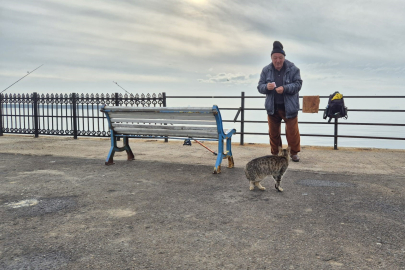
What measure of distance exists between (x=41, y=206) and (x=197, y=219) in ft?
5.91

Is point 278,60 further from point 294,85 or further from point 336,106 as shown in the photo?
point 336,106

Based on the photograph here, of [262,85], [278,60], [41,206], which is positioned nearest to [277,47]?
[278,60]

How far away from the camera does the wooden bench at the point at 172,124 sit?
525cm

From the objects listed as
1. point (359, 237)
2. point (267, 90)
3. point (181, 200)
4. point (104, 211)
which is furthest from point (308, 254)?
point (267, 90)

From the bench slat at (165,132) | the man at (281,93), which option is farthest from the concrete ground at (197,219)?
the man at (281,93)

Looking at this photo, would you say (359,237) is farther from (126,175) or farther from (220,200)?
(126,175)

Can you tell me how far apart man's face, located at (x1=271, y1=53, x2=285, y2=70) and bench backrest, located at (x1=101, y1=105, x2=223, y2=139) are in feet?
5.92

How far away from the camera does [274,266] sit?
225 cm

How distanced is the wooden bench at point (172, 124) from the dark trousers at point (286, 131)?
41.3 inches

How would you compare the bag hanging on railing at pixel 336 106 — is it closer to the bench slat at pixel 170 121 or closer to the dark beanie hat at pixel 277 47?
the dark beanie hat at pixel 277 47

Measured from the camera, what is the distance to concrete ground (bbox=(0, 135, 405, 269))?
238cm

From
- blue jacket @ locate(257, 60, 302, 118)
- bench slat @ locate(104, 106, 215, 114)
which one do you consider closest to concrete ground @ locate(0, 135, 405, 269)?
bench slat @ locate(104, 106, 215, 114)

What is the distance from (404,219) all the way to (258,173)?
1598 millimetres

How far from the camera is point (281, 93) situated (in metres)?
5.98
